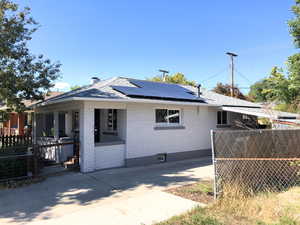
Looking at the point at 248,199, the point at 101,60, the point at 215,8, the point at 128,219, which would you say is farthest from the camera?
the point at 101,60

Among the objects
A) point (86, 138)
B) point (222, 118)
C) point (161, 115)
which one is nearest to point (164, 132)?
point (161, 115)

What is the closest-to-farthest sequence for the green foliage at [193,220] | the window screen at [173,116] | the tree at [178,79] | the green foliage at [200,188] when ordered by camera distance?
the green foliage at [193,220], the green foliage at [200,188], the window screen at [173,116], the tree at [178,79]

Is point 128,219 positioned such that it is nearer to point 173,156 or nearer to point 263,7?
point 173,156

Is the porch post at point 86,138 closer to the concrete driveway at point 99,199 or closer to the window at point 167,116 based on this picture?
the concrete driveway at point 99,199

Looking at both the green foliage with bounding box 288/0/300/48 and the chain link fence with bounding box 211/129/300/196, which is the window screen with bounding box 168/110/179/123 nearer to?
the chain link fence with bounding box 211/129/300/196

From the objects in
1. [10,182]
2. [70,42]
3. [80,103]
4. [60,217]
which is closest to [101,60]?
[70,42]

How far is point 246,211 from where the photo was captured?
434cm

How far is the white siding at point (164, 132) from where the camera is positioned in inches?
367

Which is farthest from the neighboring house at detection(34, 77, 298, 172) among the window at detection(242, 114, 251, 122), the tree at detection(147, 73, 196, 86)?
the tree at detection(147, 73, 196, 86)

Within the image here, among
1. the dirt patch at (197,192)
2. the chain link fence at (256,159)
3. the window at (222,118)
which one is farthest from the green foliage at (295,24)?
the dirt patch at (197,192)

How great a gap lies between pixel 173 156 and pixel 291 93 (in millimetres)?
6125

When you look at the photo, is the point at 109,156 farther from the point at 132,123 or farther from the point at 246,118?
the point at 246,118

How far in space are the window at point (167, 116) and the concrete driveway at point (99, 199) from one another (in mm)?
3217

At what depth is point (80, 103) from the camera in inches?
322
